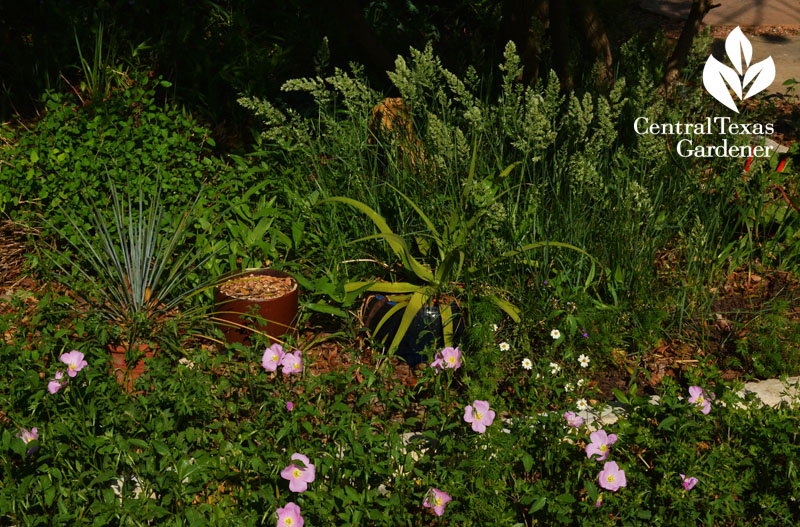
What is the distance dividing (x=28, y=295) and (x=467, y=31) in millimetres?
4173

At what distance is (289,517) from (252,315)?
47.0 inches

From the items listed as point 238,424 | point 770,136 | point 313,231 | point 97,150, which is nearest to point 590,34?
point 770,136

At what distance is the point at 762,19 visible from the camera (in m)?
7.52

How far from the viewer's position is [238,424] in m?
2.84

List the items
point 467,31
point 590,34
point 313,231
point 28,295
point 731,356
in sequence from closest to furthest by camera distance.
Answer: point 731,356, point 28,295, point 313,231, point 590,34, point 467,31

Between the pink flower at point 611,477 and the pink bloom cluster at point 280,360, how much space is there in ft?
3.60

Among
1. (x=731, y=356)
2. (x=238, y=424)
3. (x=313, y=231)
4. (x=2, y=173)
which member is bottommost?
(x=731, y=356)

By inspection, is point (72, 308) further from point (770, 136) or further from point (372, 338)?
point (770, 136)

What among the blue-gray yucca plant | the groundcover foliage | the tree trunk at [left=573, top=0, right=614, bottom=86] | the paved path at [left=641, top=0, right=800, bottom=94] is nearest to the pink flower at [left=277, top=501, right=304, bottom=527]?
the groundcover foliage

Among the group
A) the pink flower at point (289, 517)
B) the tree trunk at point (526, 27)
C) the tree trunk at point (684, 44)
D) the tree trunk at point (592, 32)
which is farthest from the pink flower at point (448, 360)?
the tree trunk at point (684, 44)

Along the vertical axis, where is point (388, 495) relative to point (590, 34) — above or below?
below

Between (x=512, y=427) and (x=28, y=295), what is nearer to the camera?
(x=512, y=427)

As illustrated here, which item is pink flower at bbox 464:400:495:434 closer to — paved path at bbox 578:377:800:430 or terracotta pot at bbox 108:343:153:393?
paved path at bbox 578:377:800:430

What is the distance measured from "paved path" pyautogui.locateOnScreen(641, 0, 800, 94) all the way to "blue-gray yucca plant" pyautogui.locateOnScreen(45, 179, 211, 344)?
4.60 meters
